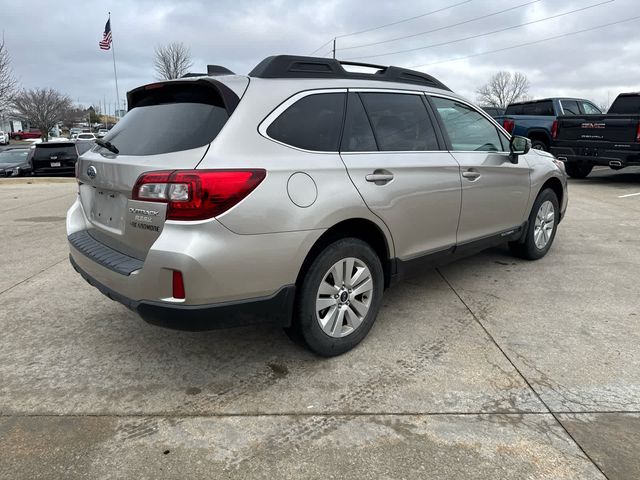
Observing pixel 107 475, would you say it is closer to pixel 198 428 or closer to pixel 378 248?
pixel 198 428

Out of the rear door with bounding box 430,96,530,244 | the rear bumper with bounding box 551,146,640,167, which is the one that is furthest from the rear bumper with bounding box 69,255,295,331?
the rear bumper with bounding box 551,146,640,167

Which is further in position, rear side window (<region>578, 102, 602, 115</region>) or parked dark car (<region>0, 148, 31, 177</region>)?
parked dark car (<region>0, 148, 31, 177</region>)

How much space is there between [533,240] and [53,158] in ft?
48.1

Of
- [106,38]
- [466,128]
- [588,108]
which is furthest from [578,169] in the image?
[106,38]

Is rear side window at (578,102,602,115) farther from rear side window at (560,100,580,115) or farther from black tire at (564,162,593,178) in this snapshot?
black tire at (564,162,593,178)

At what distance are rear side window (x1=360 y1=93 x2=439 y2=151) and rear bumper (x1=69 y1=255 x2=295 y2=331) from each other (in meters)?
1.30

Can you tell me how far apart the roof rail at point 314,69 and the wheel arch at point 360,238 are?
0.96 meters

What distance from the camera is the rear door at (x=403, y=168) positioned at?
317cm

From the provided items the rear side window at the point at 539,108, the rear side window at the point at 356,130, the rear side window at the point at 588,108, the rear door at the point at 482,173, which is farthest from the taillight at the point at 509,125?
the rear side window at the point at 356,130

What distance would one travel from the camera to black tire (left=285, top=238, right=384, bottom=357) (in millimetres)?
2889

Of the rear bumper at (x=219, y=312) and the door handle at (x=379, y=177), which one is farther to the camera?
the door handle at (x=379, y=177)

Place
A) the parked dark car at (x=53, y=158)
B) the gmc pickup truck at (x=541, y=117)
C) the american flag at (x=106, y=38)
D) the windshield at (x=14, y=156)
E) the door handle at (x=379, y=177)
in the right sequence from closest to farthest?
the door handle at (x=379, y=177), the gmc pickup truck at (x=541, y=117), the parked dark car at (x=53, y=158), the windshield at (x=14, y=156), the american flag at (x=106, y=38)

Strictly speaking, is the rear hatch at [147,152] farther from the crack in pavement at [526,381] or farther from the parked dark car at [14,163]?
the parked dark car at [14,163]

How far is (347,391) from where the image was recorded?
2.81 meters
